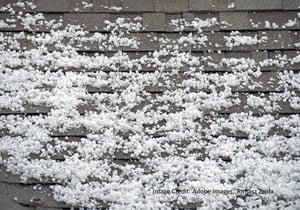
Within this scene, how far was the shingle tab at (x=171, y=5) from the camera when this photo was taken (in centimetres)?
302

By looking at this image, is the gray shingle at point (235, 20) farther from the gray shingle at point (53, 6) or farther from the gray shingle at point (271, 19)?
the gray shingle at point (53, 6)

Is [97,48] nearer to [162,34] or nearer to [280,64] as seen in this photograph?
[162,34]

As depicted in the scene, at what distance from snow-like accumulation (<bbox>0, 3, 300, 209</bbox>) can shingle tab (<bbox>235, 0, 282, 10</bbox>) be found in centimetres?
13

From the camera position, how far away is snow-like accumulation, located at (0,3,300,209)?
8.96 feet

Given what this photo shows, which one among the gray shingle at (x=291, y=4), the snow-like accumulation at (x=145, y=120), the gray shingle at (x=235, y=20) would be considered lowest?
the snow-like accumulation at (x=145, y=120)

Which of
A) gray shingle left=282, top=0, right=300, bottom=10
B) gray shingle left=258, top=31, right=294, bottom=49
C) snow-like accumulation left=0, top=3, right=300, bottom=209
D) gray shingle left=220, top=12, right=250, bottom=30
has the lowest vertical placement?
snow-like accumulation left=0, top=3, right=300, bottom=209

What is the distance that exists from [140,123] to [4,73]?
916mm

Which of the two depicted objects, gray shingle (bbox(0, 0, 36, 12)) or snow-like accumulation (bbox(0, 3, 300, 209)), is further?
gray shingle (bbox(0, 0, 36, 12))

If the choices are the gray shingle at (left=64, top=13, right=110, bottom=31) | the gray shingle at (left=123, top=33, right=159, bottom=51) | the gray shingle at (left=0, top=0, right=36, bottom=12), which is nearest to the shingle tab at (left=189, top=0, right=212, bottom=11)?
the gray shingle at (left=123, top=33, right=159, bottom=51)

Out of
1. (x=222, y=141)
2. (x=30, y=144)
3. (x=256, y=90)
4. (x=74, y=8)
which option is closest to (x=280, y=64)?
(x=256, y=90)

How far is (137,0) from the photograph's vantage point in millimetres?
3041

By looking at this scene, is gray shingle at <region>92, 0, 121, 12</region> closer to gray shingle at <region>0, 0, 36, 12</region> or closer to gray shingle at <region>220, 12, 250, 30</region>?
gray shingle at <region>0, 0, 36, 12</region>

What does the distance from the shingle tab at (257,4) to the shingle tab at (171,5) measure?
0.34 meters

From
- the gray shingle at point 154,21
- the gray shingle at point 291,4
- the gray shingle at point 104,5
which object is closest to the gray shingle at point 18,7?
the gray shingle at point 104,5
